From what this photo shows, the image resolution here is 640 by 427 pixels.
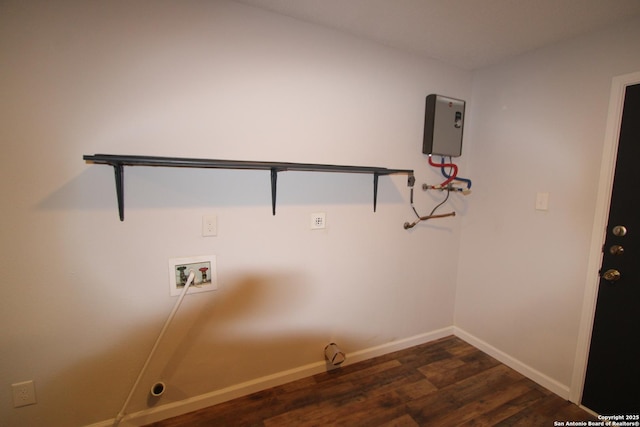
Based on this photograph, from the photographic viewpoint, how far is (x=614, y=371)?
1.46 metres

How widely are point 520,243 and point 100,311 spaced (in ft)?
8.59

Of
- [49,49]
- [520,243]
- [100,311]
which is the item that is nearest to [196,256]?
[100,311]

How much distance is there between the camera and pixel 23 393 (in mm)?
1177

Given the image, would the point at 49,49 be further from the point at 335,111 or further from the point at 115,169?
the point at 335,111

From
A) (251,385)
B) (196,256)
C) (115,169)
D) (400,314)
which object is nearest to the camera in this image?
(115,169)

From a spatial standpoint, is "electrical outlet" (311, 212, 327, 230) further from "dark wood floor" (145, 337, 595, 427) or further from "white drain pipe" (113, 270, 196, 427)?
"dark wood floor" (145, 337, 595, 427)

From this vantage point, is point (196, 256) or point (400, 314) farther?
point (400, 314)

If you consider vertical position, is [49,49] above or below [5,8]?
below

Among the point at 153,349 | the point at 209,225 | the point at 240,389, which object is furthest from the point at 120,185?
the point at 240,389

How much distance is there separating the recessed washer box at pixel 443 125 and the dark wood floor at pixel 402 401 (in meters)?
1.62

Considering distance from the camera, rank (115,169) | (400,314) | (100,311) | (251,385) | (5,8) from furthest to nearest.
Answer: (400,314) → (251,385) → (100,311) → (115,169) → (5,8)

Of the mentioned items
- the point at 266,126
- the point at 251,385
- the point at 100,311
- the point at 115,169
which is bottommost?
the point at 251,385

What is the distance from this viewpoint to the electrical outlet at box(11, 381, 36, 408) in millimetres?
1165

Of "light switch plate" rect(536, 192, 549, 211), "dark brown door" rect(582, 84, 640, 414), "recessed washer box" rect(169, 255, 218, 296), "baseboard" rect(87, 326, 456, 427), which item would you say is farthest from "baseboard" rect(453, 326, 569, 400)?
"recessed washer box" rect(169, 255, 218, 296)
